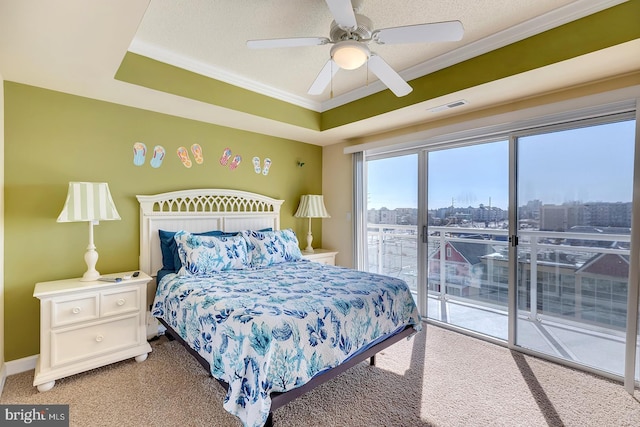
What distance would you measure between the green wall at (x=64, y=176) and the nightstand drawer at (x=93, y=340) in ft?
1.75

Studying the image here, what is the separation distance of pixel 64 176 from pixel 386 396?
326cm

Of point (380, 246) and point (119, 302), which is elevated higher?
point (380, 246)

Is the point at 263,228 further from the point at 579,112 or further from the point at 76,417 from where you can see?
the point at 579,112

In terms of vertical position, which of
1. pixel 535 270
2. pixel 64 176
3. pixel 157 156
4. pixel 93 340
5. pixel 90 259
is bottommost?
pixel 93 340

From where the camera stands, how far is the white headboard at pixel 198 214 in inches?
121

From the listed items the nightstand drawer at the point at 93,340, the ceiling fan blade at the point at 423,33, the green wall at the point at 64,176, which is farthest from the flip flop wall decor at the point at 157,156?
the ceiling fan blade at the point at 423,33

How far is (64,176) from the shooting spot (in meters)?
2.66

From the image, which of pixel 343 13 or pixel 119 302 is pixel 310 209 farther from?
pixel 343 13

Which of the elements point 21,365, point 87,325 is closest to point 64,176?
point 87,325

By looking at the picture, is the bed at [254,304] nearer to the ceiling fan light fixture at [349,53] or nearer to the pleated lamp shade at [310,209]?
the pleated lamp shade at [310,209]

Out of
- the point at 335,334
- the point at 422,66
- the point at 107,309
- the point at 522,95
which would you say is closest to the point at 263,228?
the point at 107,309

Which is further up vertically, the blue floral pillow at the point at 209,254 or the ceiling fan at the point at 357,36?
the ceiling fan at the point at 357,36

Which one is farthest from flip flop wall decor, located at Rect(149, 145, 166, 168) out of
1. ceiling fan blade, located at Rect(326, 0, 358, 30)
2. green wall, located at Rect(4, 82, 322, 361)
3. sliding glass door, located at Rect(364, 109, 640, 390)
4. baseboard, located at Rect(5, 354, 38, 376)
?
sliding glass door, located at Rect(364, 109, 640, 390)

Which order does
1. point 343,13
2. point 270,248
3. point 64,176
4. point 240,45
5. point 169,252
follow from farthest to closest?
point 270,248 → point 169,252 → point 64,176 → point 240,45 → point 343,13
